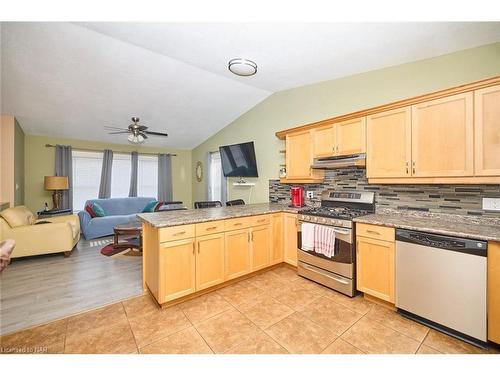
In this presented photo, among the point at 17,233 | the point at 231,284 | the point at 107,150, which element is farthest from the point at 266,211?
the point at 107,150

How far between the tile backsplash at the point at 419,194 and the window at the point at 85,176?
5.43 metres

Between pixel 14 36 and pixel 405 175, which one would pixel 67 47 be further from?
pixel 405 175

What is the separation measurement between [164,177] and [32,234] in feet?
11.2

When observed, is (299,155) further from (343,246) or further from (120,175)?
(120,175)

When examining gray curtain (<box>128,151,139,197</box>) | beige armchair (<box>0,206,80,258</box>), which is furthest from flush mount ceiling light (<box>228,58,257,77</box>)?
gray curtain (<box>128,151,139,197</box>)

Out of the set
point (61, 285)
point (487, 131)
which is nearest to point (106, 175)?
point (61, 285)

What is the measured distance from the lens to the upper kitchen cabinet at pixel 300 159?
10.1 feet

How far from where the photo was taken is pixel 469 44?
6.65 ft

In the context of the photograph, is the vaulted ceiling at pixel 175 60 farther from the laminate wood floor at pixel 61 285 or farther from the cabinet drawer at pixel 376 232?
the laminate wood floor at pixel 61 285

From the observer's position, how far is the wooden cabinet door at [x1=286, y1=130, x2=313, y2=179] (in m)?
3.09

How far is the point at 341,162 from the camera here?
8.72 feet

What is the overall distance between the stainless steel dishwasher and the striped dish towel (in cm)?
62

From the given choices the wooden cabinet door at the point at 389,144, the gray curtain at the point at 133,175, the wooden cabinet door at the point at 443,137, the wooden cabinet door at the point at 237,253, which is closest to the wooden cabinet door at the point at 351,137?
the wooden cabinet door at the point at 389,144
